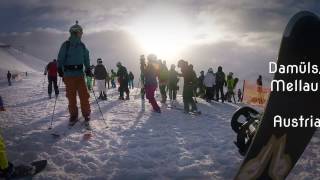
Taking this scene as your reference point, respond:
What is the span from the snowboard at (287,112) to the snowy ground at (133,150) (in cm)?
172

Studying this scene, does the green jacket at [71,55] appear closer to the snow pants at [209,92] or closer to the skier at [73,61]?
the skier at [73,61]

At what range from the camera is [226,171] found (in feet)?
20.4

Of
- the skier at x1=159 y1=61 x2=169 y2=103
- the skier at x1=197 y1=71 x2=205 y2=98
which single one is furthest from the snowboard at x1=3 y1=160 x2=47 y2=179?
the skier at x1=197 y1=71 x2=205 y2=98

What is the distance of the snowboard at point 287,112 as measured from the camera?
3984 mm

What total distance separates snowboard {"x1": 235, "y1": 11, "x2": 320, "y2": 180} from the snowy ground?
5.65ft

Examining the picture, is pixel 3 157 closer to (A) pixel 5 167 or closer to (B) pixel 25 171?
(A) pixel 5 167

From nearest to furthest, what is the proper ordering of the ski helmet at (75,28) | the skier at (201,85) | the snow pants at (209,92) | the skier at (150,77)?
the ski helmet at (75,28), the skier at (150,77), the snow pants at (209,92), the skier at (201,85)

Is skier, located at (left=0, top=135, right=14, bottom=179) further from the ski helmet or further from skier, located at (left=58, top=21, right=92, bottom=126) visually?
the ski helmet

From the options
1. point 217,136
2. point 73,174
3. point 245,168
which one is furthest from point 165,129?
point 245,168

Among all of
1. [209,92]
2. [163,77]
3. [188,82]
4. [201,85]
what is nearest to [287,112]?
[188,82]

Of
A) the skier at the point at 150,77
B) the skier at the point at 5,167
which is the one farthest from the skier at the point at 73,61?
the skier at the point at 150,77

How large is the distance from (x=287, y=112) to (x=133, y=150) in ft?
13.5

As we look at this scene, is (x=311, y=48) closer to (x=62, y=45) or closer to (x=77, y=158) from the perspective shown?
(x=77, y=158)

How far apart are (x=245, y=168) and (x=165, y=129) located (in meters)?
5.80
